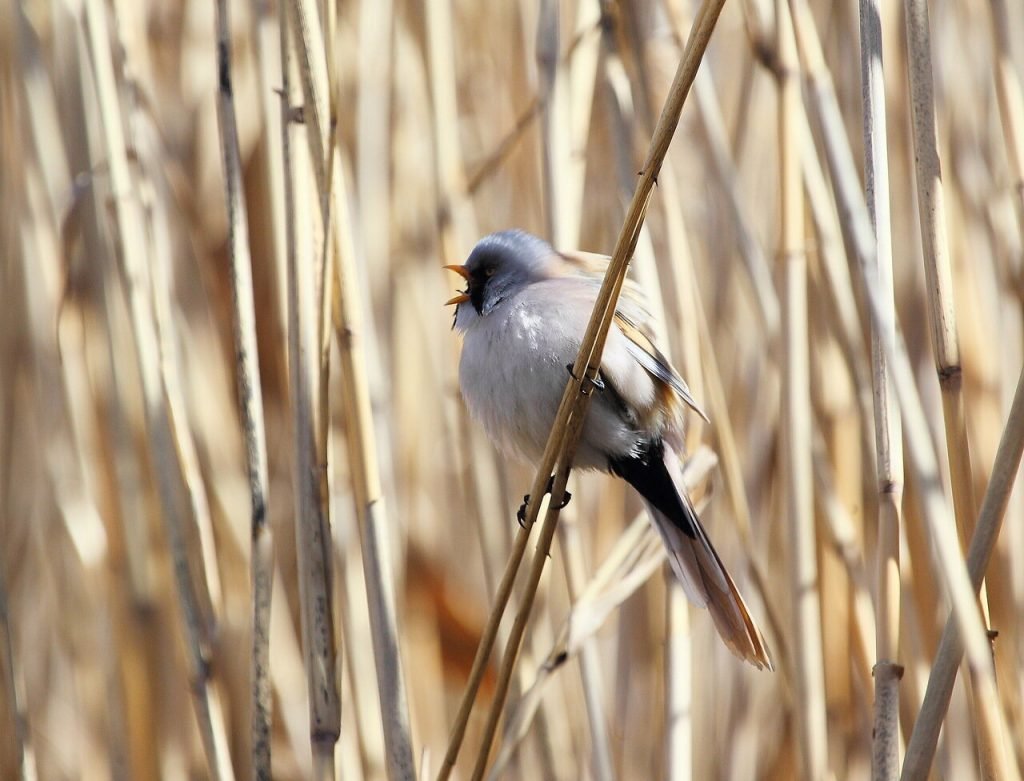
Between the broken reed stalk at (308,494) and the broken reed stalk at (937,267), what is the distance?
65 centimetres

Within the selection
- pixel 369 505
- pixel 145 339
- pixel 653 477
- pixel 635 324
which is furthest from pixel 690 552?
pixel 145 339

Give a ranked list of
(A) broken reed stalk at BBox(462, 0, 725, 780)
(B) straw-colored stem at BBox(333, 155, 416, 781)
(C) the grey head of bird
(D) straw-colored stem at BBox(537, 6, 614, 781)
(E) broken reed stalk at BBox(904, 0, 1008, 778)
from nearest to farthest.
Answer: (A) broken reed stalk at BBox(462, 0, 725, 780) → (E) broken reed stalk at BBox(904, 0, 1008, 778) → (B) straw-colored stem at BBox(333, 155, 416, 781) → (D) straw-colored stem at BBox(537, 6, 614, 781) → (C) the grey head of bird

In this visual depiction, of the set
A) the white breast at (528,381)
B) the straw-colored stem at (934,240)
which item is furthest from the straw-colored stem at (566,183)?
the straw-colored stem at (934,240)

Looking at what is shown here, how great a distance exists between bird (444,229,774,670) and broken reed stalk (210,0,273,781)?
0.33 meters

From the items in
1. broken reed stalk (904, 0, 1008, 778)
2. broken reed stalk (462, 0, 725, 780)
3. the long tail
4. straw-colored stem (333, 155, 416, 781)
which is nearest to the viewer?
broken reed stalk (462, 0, 725, 780)

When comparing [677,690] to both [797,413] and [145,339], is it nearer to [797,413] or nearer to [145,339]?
[797,413]

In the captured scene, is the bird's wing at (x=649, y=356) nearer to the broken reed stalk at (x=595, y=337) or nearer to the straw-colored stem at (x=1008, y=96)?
the broken reed stalk at (x=595, y=337)

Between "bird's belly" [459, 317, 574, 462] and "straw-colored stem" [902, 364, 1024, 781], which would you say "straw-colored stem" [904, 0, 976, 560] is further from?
"bird's belly" [459, 317, 574, 462]

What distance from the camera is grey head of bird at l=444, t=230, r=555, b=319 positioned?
1.49 meters

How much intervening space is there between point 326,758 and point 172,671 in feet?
1.87

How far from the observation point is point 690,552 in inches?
53.3

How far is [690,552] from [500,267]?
49cm

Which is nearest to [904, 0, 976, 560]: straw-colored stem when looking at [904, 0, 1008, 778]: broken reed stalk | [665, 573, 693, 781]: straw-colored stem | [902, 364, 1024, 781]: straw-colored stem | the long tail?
[904, 0, 1008, 778]: broken reed stalk

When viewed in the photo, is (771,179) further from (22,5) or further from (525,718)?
(22,5)
